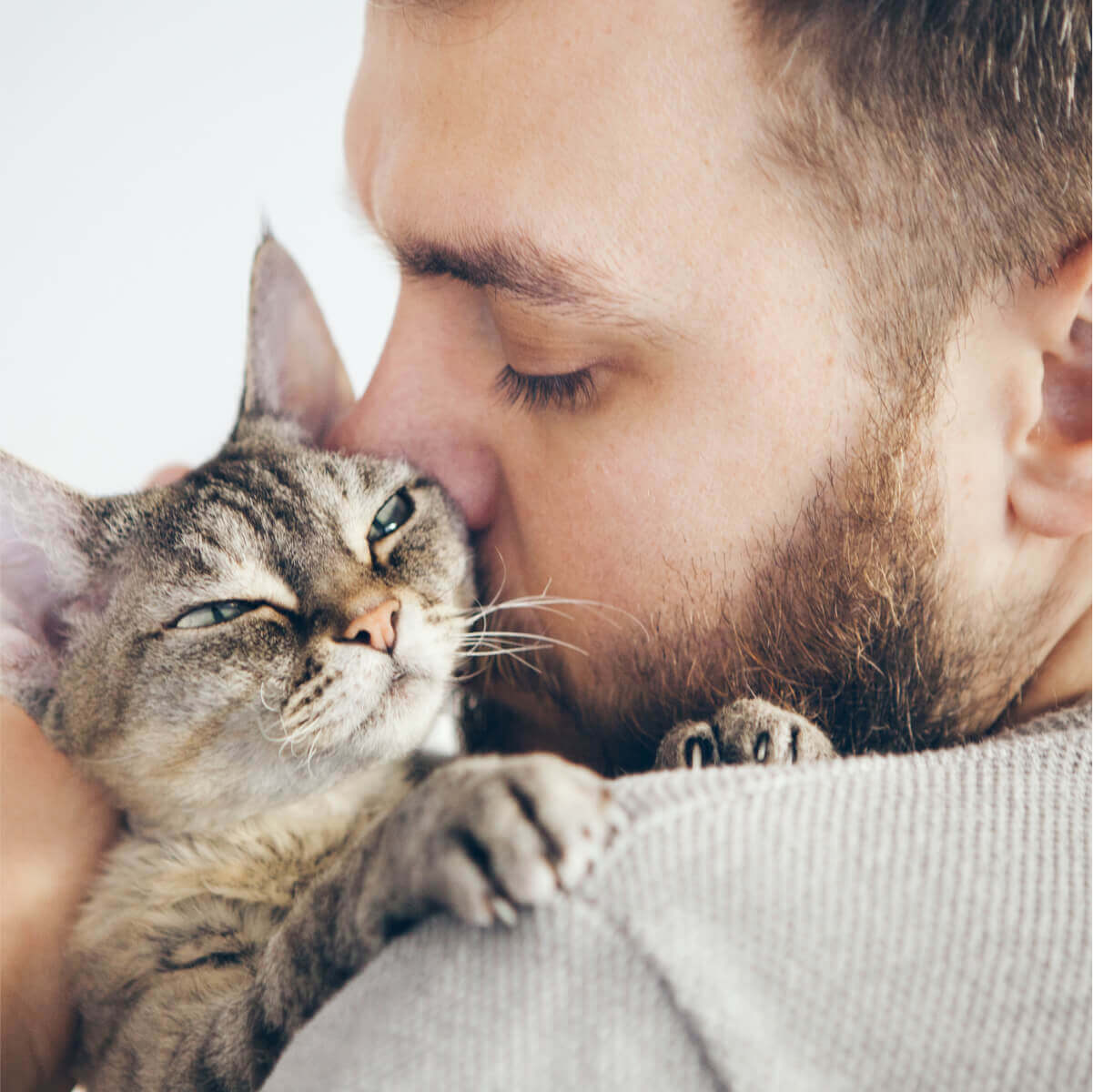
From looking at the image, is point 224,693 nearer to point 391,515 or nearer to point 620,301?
point 391,515

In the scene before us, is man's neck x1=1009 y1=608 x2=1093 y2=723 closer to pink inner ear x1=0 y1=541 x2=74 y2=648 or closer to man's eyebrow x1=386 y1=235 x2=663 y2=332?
man's eyebrow x1=386 y1=235 x2=663 y2=332

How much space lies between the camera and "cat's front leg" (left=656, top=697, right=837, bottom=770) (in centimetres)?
90

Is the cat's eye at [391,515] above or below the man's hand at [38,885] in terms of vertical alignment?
above

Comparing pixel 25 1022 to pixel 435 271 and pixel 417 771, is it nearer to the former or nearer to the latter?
pixel 417 771

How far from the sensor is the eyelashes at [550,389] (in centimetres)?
96

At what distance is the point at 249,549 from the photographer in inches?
45.0

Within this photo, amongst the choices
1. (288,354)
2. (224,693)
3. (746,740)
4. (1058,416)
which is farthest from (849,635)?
(288,354)

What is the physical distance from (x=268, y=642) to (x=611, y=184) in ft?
1.98

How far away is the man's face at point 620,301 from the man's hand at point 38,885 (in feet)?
2.22

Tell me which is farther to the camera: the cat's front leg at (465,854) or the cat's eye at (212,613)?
the cat's eye at (212,613)

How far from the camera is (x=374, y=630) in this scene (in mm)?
1032

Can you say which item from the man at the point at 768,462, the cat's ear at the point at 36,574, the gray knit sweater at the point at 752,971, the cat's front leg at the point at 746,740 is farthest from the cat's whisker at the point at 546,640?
the cat's ear at the point at 36,574

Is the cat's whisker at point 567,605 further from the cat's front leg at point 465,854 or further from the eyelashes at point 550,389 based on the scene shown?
the cat's front leg at point 465,854

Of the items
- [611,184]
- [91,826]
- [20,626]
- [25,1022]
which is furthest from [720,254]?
[25,1022]
